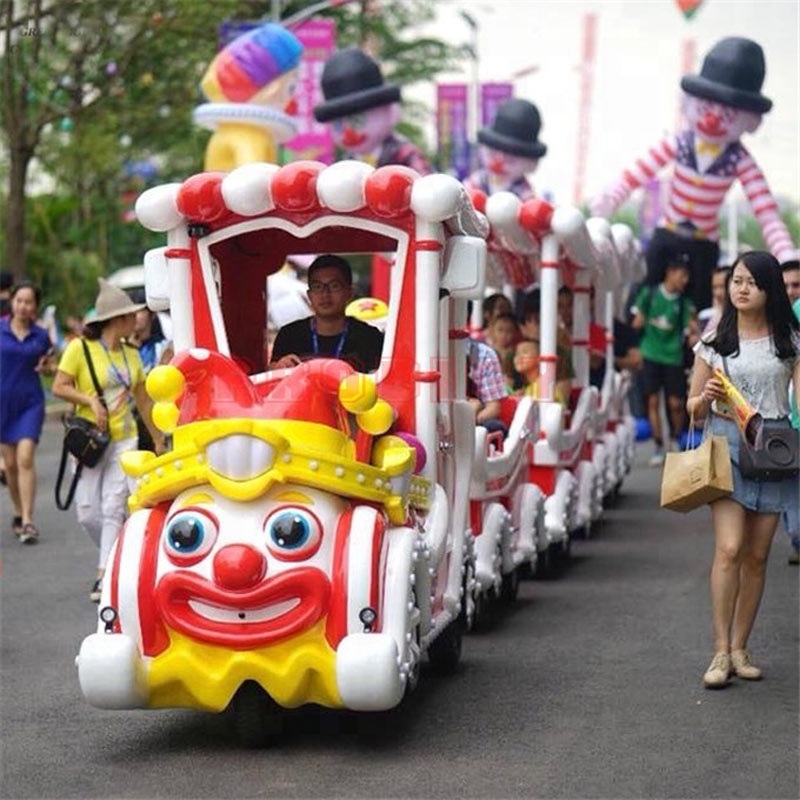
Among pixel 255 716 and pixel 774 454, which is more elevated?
pixel 774 454

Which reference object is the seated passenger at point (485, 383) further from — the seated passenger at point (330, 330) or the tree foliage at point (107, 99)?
the tree foliage at point (107, 99)

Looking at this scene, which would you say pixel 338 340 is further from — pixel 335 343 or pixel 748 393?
pixel 748 393

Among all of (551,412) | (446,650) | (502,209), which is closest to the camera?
(446,650)

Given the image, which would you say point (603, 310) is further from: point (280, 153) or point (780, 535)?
point (280, 153)

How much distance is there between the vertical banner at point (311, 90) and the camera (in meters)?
28.7

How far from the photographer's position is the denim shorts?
326 inches

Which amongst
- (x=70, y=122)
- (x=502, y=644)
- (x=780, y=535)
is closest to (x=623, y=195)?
(x=780, y=535)

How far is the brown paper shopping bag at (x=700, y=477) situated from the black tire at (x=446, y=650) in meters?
1.09

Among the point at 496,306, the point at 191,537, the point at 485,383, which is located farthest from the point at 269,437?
the point at 496,306

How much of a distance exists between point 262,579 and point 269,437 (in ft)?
1.65

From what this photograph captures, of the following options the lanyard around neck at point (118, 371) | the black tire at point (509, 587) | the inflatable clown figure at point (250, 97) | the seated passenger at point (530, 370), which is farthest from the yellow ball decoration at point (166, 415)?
the inflatable clown figure at point (250, 97)

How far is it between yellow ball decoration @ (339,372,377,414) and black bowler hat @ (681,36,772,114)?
32.6ft

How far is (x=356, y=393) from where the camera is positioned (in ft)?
23.5

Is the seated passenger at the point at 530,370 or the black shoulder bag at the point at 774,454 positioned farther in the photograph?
the seated passenger at the point at 530,370
